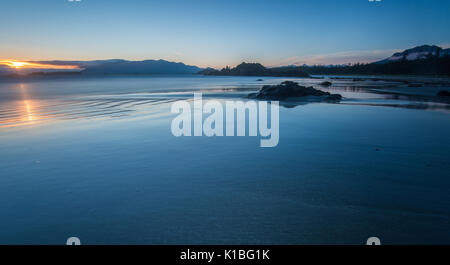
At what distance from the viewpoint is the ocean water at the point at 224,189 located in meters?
2.77

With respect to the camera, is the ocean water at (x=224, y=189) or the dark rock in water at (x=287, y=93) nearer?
the ocean water at (x=224, y=189)

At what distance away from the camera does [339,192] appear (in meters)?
3.66

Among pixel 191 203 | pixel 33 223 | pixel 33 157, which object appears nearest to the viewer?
pixel 33 223

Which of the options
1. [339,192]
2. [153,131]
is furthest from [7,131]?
[339,192]

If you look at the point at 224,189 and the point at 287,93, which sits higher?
the point at 287,93

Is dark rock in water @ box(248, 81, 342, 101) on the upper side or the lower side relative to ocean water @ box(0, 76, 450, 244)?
upper

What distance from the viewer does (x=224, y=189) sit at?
3848mm

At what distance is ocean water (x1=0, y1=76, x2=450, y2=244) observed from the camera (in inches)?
109

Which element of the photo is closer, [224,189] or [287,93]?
[224,189]

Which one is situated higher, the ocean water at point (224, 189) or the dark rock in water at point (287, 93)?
the dark rock in water at point (287, 93)

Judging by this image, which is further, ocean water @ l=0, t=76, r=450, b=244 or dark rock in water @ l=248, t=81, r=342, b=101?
dark rock in water @ l=248, t=81, r=342, b=101
